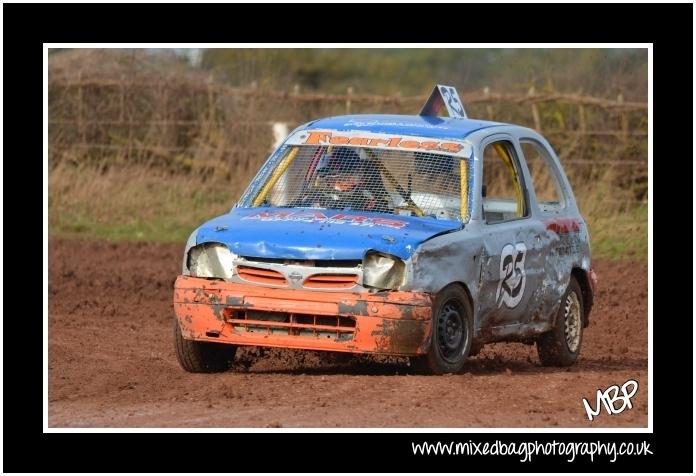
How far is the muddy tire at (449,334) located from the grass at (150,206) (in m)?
9.69

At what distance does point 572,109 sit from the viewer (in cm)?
2031

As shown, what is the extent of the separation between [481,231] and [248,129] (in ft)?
41.8

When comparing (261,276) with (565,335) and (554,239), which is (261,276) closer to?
(554,239)

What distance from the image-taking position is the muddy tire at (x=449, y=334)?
8438mm

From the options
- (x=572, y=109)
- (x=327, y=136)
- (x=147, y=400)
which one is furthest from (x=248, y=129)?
(x=147, y=400)

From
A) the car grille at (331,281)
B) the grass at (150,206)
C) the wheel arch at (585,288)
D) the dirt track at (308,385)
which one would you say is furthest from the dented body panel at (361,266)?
the grass at (150,206)

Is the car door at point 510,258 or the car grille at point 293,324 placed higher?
the car door at point 510,258

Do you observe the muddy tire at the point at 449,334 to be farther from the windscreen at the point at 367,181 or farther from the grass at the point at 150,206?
the grass at the point at 150,206

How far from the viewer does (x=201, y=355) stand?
895 cm

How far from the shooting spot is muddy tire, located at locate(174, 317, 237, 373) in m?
8.87

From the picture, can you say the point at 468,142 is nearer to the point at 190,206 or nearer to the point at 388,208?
the point at 388,208

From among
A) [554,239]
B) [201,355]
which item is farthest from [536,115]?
[201,355]

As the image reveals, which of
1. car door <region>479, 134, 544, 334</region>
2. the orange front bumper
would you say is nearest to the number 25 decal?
car door <region>479, 134, 544, 334</region>

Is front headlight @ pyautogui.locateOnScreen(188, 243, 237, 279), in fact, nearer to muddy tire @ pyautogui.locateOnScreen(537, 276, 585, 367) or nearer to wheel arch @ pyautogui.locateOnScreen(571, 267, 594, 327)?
muddy tire @ pyautogui.locateOnScreen(537, 276, 585, 367)
